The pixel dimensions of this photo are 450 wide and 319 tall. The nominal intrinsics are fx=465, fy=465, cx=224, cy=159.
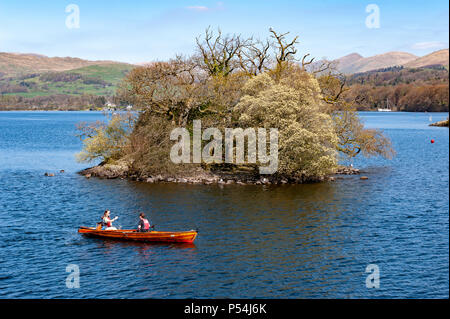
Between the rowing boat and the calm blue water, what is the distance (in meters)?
1.01

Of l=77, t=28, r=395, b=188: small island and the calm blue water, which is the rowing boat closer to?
the calm blue water

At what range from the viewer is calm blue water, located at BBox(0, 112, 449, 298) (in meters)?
32.0

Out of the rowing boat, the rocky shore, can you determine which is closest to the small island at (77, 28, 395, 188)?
the rocky shore

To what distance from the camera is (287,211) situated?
51.5 meters

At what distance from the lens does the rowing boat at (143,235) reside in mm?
40062

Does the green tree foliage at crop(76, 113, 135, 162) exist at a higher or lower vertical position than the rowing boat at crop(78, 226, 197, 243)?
higher

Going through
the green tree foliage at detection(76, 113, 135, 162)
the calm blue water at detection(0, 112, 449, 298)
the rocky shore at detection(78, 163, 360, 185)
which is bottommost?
the calm blue water at detection(0, 112, 449, 298)

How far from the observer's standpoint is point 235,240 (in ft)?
135

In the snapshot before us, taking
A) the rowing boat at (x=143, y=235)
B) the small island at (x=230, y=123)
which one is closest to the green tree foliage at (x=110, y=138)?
the small island at (x=230, y=123)

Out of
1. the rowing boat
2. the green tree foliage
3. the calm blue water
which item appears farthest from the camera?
the green tree foliage

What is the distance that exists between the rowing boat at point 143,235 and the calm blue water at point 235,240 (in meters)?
1.01

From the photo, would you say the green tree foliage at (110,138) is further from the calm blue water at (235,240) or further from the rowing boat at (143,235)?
the rowing boat at (143,235)
